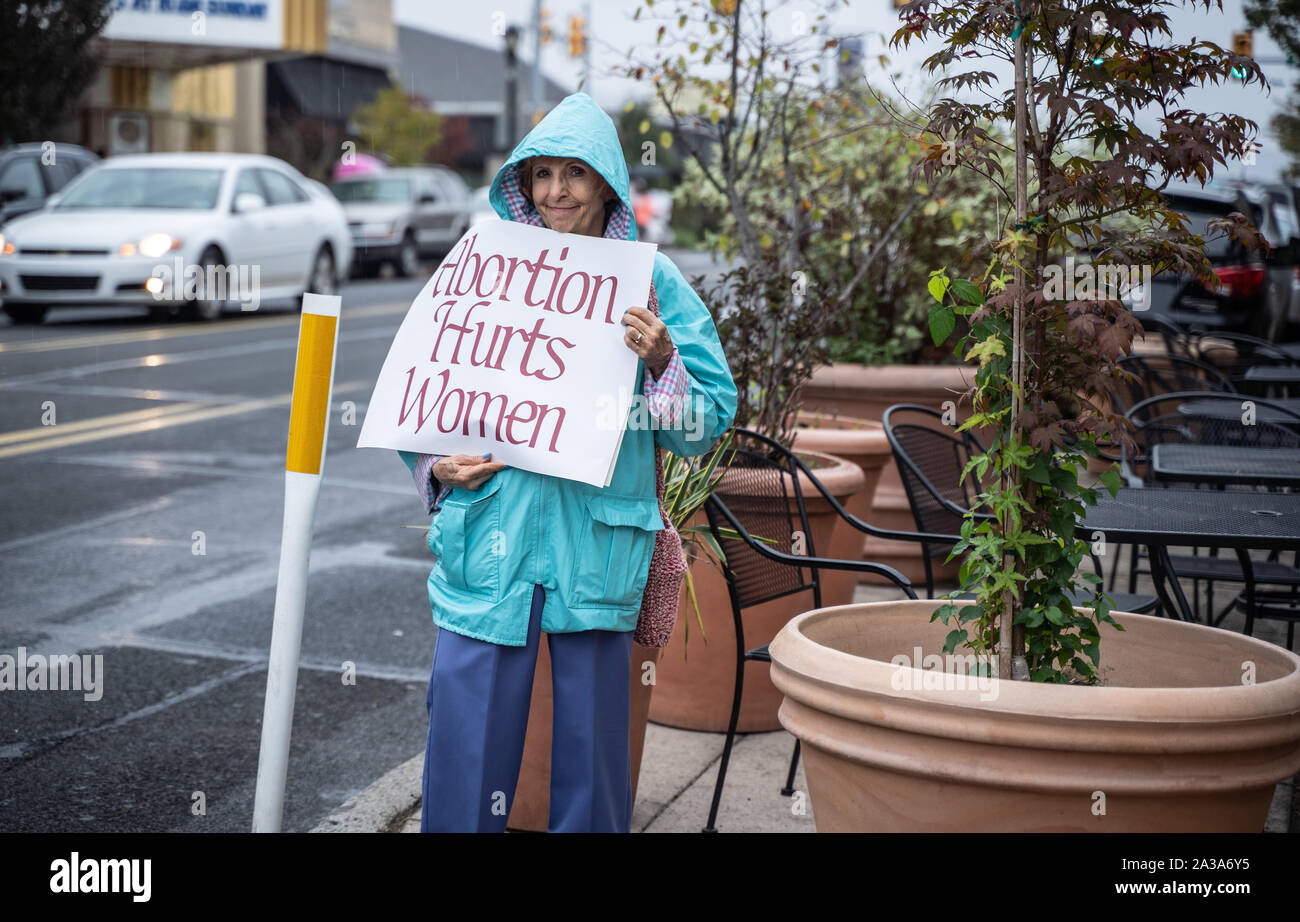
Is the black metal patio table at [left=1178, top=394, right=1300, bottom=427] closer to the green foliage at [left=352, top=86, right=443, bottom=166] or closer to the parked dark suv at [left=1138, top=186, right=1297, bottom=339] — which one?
the parked dark suv at [left=1138, top=186, right=1297, bottom=339]

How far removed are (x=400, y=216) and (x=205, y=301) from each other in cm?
917

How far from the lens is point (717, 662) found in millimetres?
4539

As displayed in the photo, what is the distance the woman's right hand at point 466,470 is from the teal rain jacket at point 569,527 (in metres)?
0.03

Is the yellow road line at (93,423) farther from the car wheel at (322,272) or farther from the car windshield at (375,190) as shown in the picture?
the car windshield at (375,190)

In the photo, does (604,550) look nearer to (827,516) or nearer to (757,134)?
(827,516)

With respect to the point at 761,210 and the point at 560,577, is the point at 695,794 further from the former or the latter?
the point at 761,210

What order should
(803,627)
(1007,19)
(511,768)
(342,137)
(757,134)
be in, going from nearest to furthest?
(1007,19)
(511,768)
(803,627)
(757,134)
(342,137)

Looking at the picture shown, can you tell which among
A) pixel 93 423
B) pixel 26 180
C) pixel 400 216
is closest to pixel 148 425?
pixel 93 423

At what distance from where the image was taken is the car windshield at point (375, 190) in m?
26.3

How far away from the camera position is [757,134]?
6070 mm

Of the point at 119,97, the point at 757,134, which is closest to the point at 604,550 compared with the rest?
the point at 757,134

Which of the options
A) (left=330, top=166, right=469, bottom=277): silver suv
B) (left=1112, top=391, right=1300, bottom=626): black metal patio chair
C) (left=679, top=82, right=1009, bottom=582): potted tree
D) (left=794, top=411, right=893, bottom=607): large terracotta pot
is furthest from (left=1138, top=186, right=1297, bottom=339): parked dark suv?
(left=330, top=166, right=469, bottom=277): silver suv

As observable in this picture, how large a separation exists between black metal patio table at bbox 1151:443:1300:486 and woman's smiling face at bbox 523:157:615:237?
2503 millimetres
